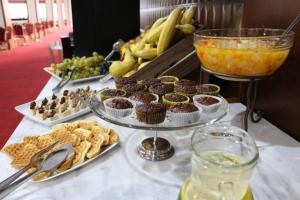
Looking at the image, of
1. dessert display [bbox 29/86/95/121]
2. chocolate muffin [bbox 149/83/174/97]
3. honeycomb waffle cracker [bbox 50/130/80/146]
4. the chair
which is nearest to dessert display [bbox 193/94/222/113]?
chocolate muffin [bbox 149/83/174/97]

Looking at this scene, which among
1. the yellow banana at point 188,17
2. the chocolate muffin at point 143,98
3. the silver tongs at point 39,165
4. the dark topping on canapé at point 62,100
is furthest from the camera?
the yellow banana at point 188,17

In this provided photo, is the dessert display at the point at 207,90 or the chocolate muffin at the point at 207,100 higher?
the dessert display at the point at 207,90

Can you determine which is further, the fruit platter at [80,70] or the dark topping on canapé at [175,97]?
the fruit platter at [80,70]

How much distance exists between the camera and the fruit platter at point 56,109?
2.73 ft

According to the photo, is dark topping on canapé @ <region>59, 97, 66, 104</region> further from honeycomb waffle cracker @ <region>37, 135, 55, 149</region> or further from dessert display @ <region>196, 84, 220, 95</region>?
dessert display @ <region>196, 84, 220, 95</region>

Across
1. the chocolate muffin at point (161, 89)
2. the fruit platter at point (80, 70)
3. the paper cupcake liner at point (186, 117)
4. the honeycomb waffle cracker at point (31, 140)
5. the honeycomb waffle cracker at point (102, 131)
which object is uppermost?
the chocolate muffin at point (161, 89)

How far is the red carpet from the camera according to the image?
2.56 meters

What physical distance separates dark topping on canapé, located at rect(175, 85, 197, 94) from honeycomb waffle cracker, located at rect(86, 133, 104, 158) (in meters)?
0.26

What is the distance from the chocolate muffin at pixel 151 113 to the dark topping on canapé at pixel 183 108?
4cm

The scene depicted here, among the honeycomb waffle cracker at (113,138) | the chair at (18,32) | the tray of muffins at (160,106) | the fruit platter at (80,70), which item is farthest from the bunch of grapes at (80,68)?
the chair at (18,32)

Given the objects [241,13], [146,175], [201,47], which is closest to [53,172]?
[146,175]

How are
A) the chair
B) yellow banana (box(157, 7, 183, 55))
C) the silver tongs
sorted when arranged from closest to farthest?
the silver tongs
yellow banana (box(157, 7, 183, 55))
the chair

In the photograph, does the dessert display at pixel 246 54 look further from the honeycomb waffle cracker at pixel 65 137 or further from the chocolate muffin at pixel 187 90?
the honeycomb waffle cracker at pixel 65 137

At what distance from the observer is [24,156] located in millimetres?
601
